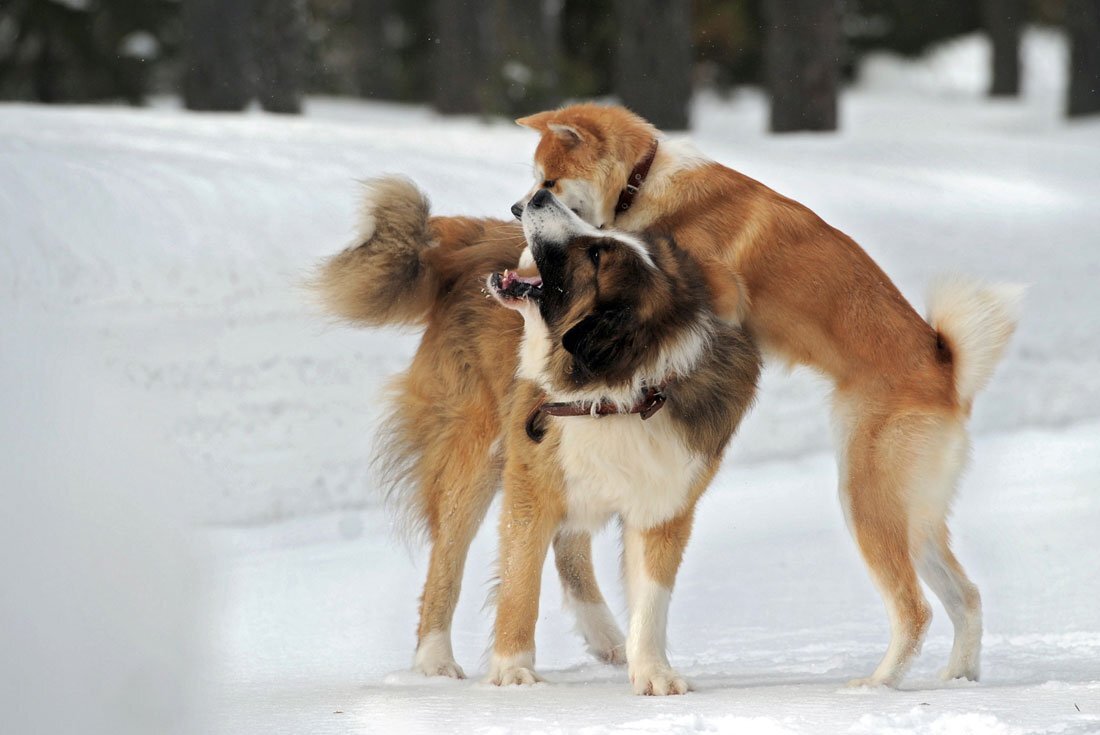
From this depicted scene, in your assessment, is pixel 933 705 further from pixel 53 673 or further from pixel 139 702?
pixel 53 673

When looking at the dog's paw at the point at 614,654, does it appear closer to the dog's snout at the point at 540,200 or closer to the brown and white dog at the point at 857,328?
the brown and white dog at the point at 857,328

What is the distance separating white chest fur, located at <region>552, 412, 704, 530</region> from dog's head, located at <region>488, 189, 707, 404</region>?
4.4 inches

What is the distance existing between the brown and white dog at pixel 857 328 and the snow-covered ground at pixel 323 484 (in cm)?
41

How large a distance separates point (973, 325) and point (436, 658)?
223 centimetres

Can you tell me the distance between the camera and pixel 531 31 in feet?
72.0

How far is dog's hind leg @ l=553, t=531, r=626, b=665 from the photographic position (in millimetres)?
5418

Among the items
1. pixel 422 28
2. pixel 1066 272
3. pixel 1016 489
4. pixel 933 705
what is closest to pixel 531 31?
pixel 422 28

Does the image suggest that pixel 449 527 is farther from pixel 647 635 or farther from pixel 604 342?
pixel 604 342

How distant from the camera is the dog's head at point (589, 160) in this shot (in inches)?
215

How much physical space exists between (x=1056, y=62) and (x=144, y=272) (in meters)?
30.6

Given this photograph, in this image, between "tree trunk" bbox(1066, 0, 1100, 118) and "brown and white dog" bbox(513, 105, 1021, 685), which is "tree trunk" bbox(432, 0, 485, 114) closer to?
"tree trunk" bbox(1066, 0, 1100, 118)

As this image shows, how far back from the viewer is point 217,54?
13.4m

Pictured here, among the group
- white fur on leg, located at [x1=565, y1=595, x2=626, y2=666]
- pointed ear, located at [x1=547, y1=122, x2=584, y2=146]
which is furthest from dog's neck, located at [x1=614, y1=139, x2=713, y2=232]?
white fur on leg, located at [x1=565, y1=595, x2=626, y2=666]

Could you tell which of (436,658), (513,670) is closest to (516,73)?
(436,658)
